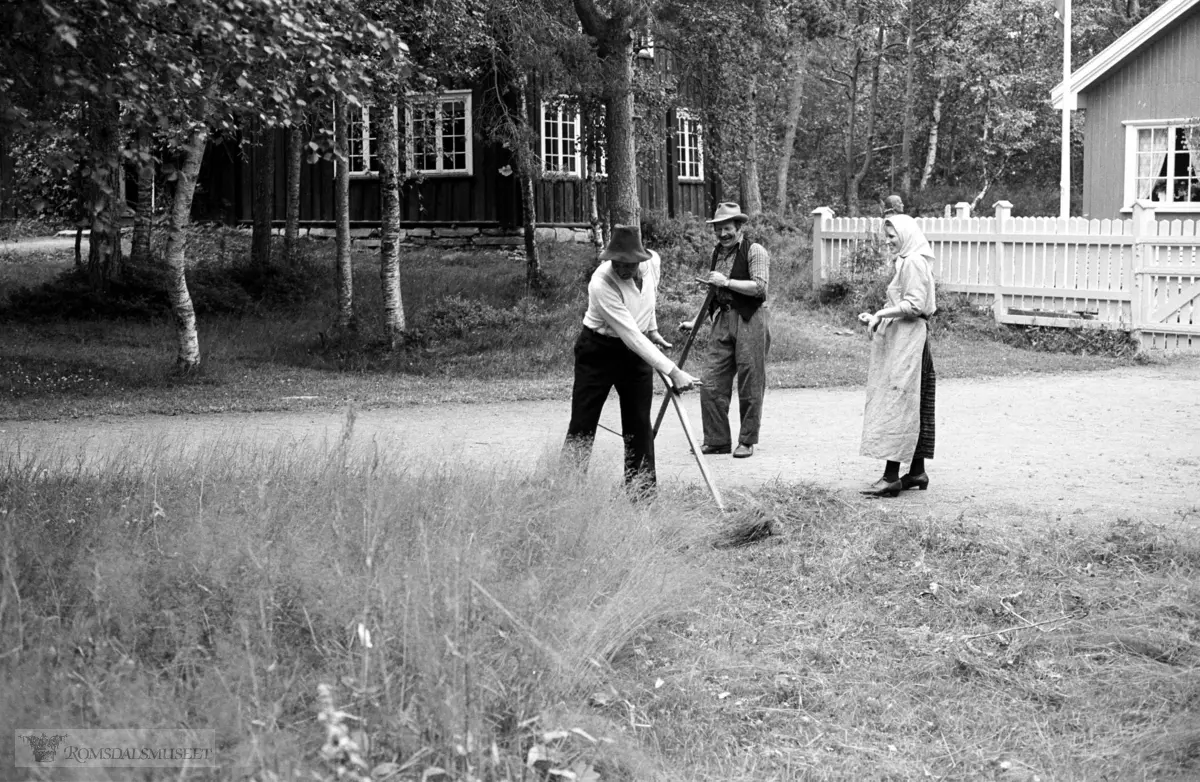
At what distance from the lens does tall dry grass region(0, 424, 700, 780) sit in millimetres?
4711

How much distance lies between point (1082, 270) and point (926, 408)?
10.5m

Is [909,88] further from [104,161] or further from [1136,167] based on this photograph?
[104,161]

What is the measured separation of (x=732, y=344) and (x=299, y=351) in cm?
919

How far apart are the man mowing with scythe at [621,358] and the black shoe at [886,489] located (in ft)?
5.52

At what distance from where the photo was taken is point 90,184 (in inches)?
301

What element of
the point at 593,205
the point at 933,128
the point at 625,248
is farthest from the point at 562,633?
the point at 933,128

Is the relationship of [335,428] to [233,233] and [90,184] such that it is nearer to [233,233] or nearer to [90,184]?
[90,184]

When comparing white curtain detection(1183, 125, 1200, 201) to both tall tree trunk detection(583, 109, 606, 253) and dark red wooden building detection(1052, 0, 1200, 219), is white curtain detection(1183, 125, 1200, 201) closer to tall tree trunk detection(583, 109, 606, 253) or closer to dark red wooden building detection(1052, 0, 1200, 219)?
dark red wooden building detection(1052, 0, 1200, 219)

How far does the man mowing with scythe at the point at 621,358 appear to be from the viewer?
841 cm

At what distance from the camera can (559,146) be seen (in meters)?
28.4

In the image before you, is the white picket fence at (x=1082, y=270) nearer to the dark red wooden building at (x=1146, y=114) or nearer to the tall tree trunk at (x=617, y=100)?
the tall tree trunk at (x=617, y=100)

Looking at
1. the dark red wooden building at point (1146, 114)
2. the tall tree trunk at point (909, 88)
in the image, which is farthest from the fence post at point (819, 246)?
the tall tree trunk at point (909, 88)

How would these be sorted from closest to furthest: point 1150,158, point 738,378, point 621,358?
point 621,358 → point 738,378 → point 1150,158

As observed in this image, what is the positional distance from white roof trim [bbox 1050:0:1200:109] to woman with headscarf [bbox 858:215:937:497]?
18.0 meters
